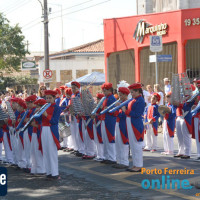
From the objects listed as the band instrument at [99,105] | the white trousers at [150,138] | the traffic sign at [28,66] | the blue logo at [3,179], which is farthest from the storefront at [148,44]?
the blue logo at [3,179]

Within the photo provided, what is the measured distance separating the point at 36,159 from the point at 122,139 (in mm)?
1971

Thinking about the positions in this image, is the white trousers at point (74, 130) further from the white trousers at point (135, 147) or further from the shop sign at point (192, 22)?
the shop sign at point (192, 22)

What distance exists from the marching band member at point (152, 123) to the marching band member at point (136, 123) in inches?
131

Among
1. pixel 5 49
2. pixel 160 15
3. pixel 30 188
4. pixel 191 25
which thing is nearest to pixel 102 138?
pixel 30 188

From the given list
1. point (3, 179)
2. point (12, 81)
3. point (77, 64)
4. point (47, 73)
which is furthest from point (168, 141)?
point (12, 81)

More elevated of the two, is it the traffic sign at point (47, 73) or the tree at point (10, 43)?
the tree at point (10, 43)

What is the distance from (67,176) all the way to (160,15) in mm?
17102

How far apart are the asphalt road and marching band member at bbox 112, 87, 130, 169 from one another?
1.00 feet

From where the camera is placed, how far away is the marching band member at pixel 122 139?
1099cm

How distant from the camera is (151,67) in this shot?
27.7m

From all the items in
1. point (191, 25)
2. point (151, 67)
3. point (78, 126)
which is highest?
point (191, 25)

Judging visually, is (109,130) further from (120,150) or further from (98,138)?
(120,150)

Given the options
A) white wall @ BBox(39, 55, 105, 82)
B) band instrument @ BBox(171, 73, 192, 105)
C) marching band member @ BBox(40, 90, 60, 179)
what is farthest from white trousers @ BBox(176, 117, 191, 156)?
white wall @ BBox(39, 55, 105, 82)

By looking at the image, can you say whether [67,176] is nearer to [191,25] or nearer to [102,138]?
[102,138]
